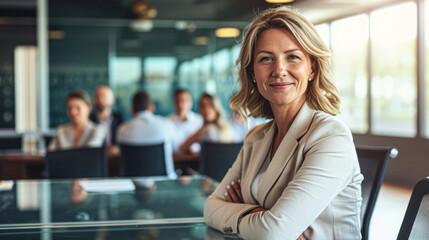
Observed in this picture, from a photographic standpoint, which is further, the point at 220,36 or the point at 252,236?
the point at 220,36

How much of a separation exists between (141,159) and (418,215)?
3354 millimetres

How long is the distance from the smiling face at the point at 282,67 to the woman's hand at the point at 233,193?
1.29ft

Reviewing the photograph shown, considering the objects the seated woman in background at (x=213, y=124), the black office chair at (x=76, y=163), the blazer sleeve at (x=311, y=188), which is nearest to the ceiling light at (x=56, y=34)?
the seated woman in background at (x=213, y=124)

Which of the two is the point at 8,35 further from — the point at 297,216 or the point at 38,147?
the point at 297,216

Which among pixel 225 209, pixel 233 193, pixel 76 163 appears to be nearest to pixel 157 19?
pixel 76 163

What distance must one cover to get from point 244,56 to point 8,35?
716cm

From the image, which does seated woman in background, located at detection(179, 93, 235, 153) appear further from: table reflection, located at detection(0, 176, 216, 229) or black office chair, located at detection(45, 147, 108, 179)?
table reflection, located at detection(0, 176, 216, 229)

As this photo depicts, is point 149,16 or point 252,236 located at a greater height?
point 149,16

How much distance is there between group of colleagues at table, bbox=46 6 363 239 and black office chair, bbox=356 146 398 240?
1.46ft

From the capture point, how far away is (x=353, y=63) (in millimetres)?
9992

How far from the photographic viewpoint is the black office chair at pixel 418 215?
1.33 m

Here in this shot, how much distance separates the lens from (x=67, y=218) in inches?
82.4

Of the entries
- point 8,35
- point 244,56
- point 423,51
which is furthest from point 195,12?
point 244,56

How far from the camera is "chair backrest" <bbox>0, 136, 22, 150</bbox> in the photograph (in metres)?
8.25
